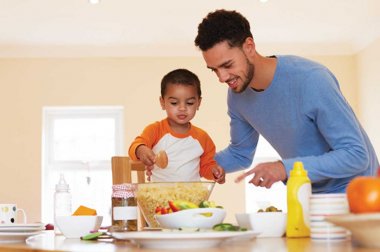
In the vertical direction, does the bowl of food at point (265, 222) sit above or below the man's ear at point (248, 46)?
below

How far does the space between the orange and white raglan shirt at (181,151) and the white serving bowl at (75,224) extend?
0.76 m

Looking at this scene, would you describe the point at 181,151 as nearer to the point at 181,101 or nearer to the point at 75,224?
the point at 181,101

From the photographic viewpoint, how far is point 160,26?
20.4 ft

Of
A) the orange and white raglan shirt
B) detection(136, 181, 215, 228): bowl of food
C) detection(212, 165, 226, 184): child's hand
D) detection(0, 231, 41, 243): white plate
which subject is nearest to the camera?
detection(0, 231, 41, 243): white plate

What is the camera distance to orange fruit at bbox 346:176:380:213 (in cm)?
110

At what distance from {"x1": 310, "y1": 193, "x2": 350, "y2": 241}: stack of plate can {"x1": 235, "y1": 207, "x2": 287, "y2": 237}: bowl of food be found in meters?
0.14

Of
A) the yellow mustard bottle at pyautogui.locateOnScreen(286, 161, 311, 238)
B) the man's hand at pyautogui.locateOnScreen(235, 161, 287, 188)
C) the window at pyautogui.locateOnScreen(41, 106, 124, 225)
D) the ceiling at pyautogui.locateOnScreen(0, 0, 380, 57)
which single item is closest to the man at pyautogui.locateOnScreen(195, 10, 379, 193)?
the man's hand at pyautogui.locateOnScreen(235, 161, 287, 188)

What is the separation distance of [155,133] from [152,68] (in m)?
4.38

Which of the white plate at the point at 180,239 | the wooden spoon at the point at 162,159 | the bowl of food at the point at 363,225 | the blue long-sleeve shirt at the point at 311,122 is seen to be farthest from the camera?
the wooden spoon at the point at 162,159

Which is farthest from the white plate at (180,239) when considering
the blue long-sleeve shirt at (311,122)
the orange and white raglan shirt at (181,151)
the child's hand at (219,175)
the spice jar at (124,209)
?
the orange and white raglan shirt at (181,151)

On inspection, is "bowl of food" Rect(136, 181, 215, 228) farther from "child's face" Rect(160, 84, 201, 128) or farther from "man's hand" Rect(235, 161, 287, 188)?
"child's face" Rect(160, 84, 201, 128)

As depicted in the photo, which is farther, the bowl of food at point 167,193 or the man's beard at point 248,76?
the man's beard at point 248,76

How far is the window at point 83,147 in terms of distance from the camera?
6.90 meters

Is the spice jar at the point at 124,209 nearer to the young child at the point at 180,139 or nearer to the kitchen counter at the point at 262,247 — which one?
the kitchen counter at the point at 262,247
